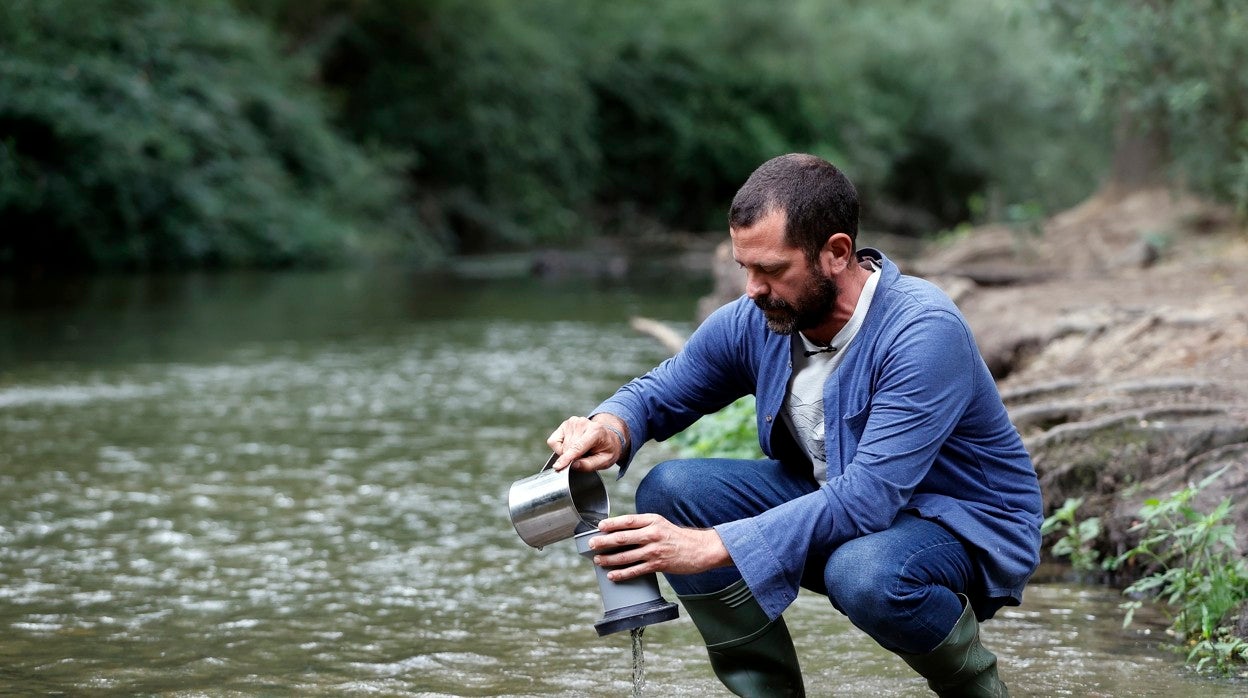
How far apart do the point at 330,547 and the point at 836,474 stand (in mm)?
3213

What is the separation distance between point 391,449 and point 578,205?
1135 inches

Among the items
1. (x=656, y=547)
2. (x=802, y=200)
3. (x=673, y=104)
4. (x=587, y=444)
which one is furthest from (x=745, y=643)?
(x=673, y=104)

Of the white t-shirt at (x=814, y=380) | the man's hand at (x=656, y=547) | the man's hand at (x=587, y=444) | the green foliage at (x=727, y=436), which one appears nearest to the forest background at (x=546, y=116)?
the green foliage at (x=727, y=436)

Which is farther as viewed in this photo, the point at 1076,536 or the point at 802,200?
the point at 1076,536

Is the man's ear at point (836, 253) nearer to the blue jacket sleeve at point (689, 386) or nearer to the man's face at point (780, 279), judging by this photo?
the man's face at point (780, 279)

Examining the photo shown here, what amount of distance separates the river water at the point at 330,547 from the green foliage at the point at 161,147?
300 inches

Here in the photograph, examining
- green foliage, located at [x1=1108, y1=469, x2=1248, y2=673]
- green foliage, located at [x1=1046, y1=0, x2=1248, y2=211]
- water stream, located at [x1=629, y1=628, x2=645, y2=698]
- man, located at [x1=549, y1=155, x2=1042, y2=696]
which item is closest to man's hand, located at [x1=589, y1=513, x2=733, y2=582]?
man, located at [x1=549, y1=155, x2=1042, y2=696]

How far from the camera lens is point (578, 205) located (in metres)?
37.0

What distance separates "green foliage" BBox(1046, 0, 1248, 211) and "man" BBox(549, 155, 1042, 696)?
9004mm

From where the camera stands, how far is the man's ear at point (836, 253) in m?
3.37

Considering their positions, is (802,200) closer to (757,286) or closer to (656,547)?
(757,286)

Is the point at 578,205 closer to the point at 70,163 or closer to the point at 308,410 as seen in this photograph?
the point at 70,163

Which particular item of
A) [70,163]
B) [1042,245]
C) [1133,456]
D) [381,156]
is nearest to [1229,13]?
[1042,245]

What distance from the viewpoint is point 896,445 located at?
322 cm
